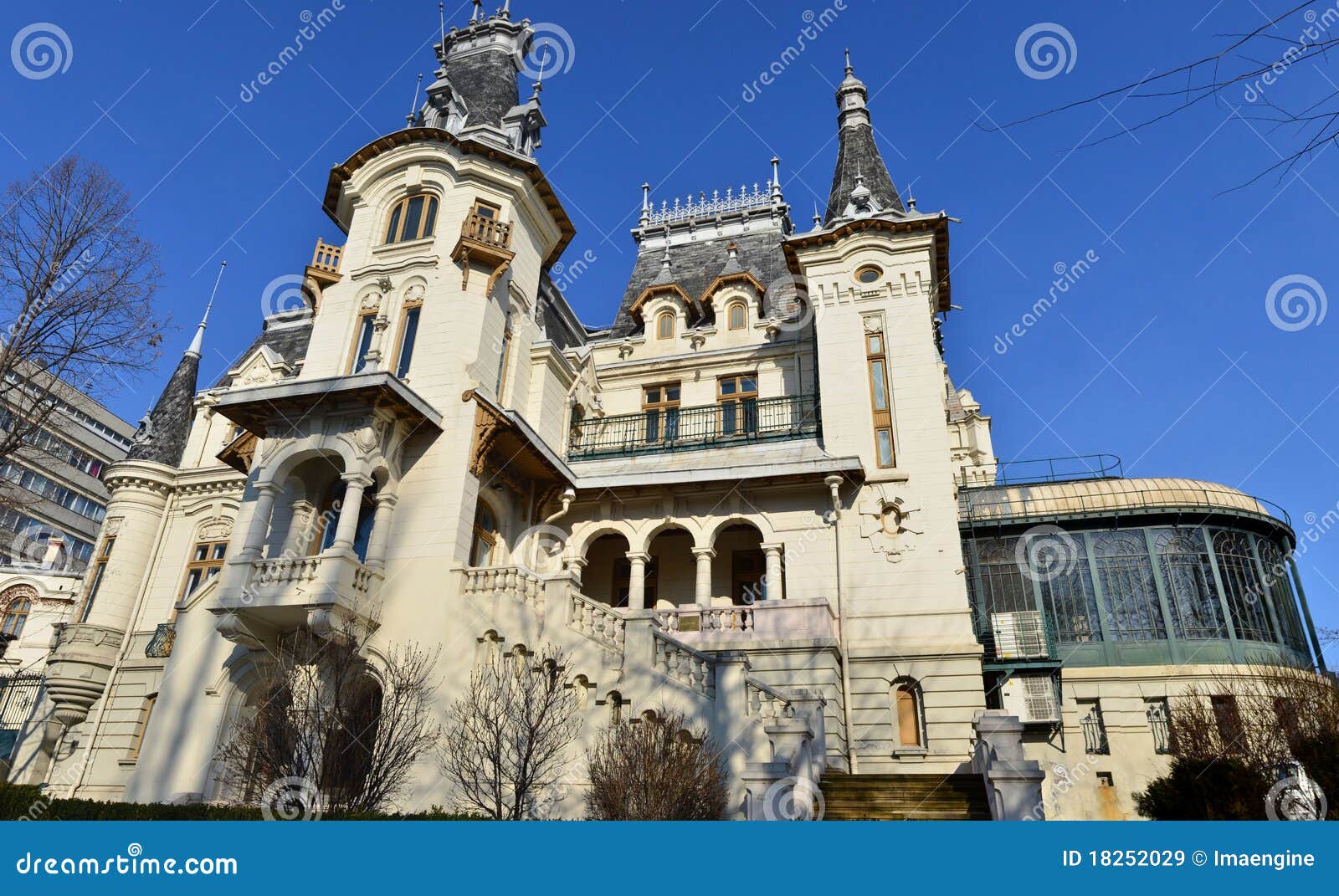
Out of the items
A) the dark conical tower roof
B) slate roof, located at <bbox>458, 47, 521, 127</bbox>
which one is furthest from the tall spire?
the dark conical tower roof

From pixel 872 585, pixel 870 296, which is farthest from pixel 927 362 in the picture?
pixel 872 585

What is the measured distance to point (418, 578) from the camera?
56.7ft

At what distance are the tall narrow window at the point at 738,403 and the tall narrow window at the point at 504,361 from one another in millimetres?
6271

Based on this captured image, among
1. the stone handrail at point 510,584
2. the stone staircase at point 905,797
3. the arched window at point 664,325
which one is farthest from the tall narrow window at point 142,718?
the stone staircase at point 905,797

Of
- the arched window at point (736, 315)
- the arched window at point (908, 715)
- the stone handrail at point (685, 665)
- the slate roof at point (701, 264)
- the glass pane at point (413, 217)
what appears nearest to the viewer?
the stone handrail at point (685, 665)

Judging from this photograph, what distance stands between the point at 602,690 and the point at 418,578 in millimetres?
5225

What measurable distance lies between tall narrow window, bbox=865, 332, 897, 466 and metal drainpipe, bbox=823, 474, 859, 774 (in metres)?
1.58

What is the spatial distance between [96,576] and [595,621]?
60.4 feet

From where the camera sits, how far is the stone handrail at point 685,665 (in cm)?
1393

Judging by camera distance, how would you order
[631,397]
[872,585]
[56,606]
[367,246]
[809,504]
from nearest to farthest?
[872,585] → [809,504] → [367,246] → [631,397] → [56,606]

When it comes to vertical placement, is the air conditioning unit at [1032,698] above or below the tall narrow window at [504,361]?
below

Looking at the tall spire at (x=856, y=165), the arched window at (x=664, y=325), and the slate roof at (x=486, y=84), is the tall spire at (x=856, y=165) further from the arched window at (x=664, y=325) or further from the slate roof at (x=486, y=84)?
the slate roof at (x=486, y=84)

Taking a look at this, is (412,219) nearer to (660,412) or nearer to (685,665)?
(660,412)

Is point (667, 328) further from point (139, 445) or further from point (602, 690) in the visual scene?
point (139, 445)
